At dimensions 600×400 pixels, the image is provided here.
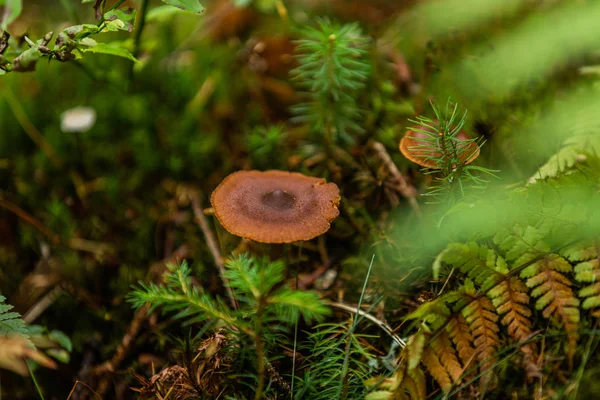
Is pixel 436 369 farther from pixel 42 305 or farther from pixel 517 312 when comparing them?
pixel 42 305

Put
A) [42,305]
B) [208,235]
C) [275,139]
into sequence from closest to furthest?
[42,305] < [208,235] < [275,139]

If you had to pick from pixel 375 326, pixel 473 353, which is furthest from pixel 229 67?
pixel 473 353

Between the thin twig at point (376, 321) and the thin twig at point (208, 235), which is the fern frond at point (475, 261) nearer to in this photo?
the thin twig at point (376, 321)

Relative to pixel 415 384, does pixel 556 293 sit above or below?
above

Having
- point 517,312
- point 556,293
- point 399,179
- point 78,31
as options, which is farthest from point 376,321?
point 78,31

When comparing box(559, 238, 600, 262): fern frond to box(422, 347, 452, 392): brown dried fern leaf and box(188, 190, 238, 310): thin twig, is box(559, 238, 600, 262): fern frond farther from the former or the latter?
box(188, 190, 238, 310): thin twig

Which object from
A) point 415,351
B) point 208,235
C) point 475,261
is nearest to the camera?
point 415,351
